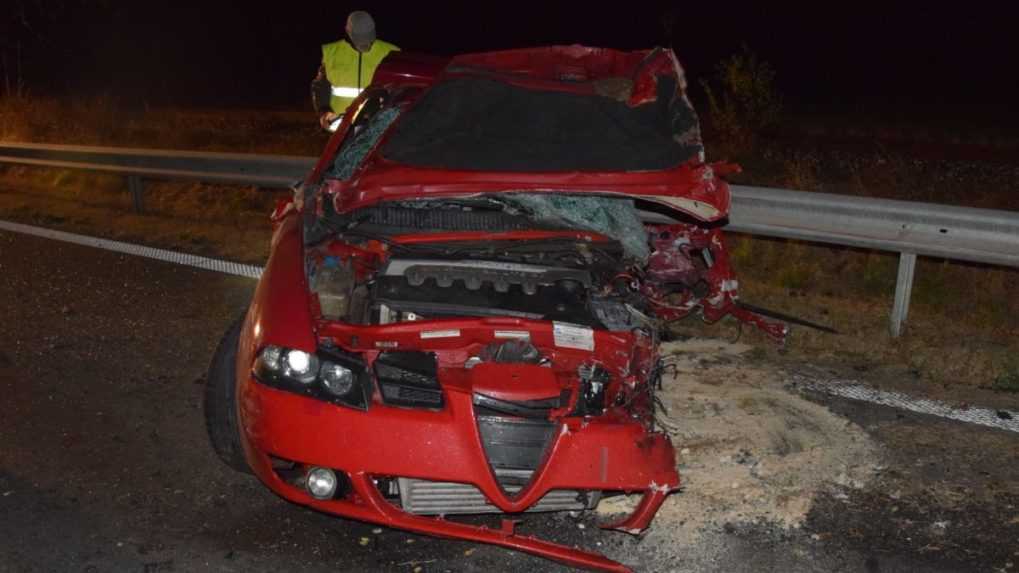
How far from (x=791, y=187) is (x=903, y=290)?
406cm

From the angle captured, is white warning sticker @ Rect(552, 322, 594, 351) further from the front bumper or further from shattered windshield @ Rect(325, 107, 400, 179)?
shattered windshield @ Rect(325, 107, 400, 179)

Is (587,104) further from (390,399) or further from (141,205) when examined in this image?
(141,205)

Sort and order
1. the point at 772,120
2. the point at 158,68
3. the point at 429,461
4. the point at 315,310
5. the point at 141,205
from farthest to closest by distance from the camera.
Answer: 1. the point at 158,68
2. the point at 772,120
3. the point at 141,205
4. the point at 315,310
5. the point at 429,461

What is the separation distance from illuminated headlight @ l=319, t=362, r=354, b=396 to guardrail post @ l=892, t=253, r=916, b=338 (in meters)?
3.56

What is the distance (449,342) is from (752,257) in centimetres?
438

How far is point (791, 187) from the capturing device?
32.9 ft

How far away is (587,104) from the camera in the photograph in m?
4.84

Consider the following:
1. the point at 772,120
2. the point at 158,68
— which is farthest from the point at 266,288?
the point at 158,68

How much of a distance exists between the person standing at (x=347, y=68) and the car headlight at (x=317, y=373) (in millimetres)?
4173

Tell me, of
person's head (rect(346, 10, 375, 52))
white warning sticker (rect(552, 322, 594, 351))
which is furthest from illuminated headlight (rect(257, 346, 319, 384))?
person's head (rect(346, 10, 375, 52))

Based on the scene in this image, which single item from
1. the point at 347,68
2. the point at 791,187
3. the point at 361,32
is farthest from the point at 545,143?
the point at 791,187

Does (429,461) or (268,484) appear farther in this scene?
(268,484)

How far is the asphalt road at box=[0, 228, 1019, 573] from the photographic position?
381 centimetres

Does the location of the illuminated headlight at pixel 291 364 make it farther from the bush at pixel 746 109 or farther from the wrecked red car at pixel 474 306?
the bush at pixel 746 109
